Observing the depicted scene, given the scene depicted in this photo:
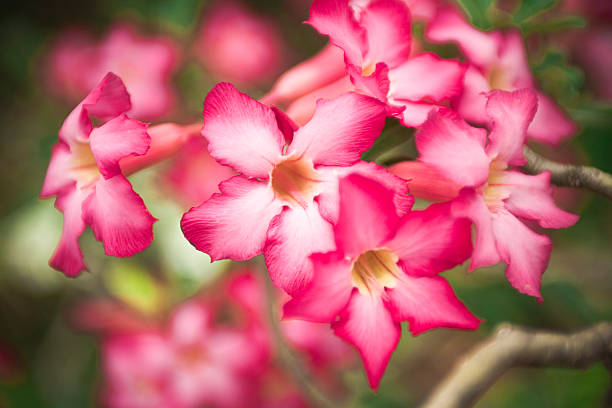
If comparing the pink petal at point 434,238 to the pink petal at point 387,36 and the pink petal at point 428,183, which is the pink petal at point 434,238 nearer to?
the pink petal at point 428,183

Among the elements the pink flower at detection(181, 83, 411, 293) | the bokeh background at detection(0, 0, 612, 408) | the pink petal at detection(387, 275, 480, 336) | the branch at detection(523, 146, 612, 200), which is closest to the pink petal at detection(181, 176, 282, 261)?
the pink flower at detection(181, 83, 411, 293)

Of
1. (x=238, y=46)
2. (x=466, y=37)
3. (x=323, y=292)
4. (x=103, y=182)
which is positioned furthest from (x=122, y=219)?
(x=238, y=46)

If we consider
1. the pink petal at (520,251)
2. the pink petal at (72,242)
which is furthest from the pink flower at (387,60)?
the pink petal at (72,242)

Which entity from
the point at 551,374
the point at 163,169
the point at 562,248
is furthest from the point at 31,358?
the point at 562,248

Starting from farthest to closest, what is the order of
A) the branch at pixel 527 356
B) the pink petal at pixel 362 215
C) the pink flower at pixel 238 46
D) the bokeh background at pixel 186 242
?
the pink flower at pixel 238 46, the bokeh background at pixel 186 242, the branch at pixel 527 356, the pink petal at pixel 362 215

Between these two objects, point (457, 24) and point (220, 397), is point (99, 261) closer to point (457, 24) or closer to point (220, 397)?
point (220, 397)

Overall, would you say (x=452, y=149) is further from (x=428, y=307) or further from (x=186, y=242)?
(x=186, y=242)
